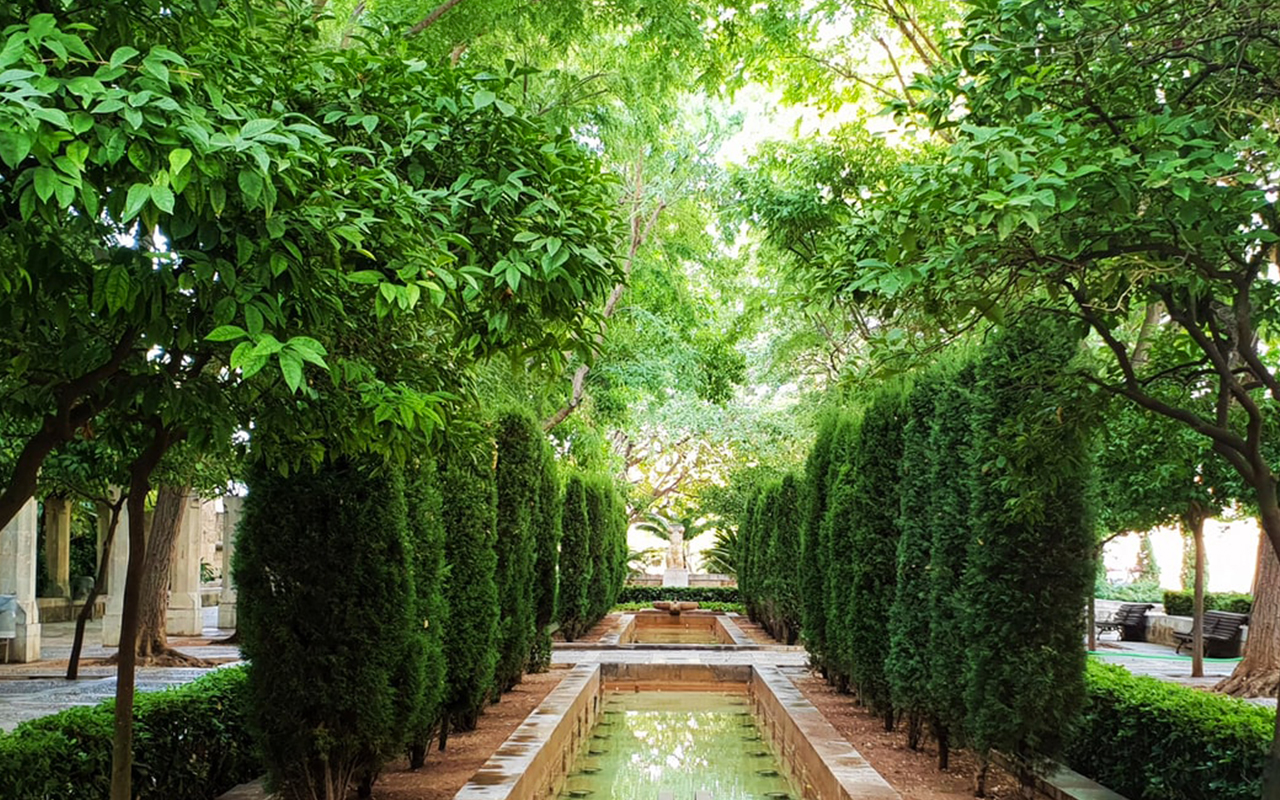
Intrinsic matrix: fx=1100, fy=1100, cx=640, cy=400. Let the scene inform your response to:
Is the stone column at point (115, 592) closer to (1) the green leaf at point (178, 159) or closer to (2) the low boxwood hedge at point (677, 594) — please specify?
(2) the low boxwood hedge at point (677, 594)

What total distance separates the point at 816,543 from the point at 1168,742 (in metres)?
8.19

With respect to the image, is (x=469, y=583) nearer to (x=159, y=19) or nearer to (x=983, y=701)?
(x=983, y=701)

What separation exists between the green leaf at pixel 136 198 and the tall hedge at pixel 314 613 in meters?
4.34

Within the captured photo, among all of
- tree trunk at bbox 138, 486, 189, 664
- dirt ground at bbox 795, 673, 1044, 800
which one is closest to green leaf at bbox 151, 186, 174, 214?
dirt ground at bbox 795, 673, 1044, 800

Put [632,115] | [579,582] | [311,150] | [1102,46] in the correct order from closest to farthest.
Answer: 1. [311,150]
2. [1102,46]
3. [632,115]
4. [579,582]

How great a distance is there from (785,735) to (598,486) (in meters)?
13.3

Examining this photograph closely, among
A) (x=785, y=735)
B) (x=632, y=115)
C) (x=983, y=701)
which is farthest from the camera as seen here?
(x=632, y=115)

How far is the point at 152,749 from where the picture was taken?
273 inches

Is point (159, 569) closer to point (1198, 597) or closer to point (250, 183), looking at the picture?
point (250, 183)

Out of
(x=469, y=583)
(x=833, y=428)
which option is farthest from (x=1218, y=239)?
(x=833, y=428)

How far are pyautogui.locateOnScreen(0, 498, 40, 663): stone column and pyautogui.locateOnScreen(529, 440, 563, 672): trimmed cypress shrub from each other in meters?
9.22

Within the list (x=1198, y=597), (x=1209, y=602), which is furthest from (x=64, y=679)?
(x=1209, y=602)

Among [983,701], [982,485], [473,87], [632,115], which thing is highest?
[632,115]

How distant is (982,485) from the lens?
8.21m
